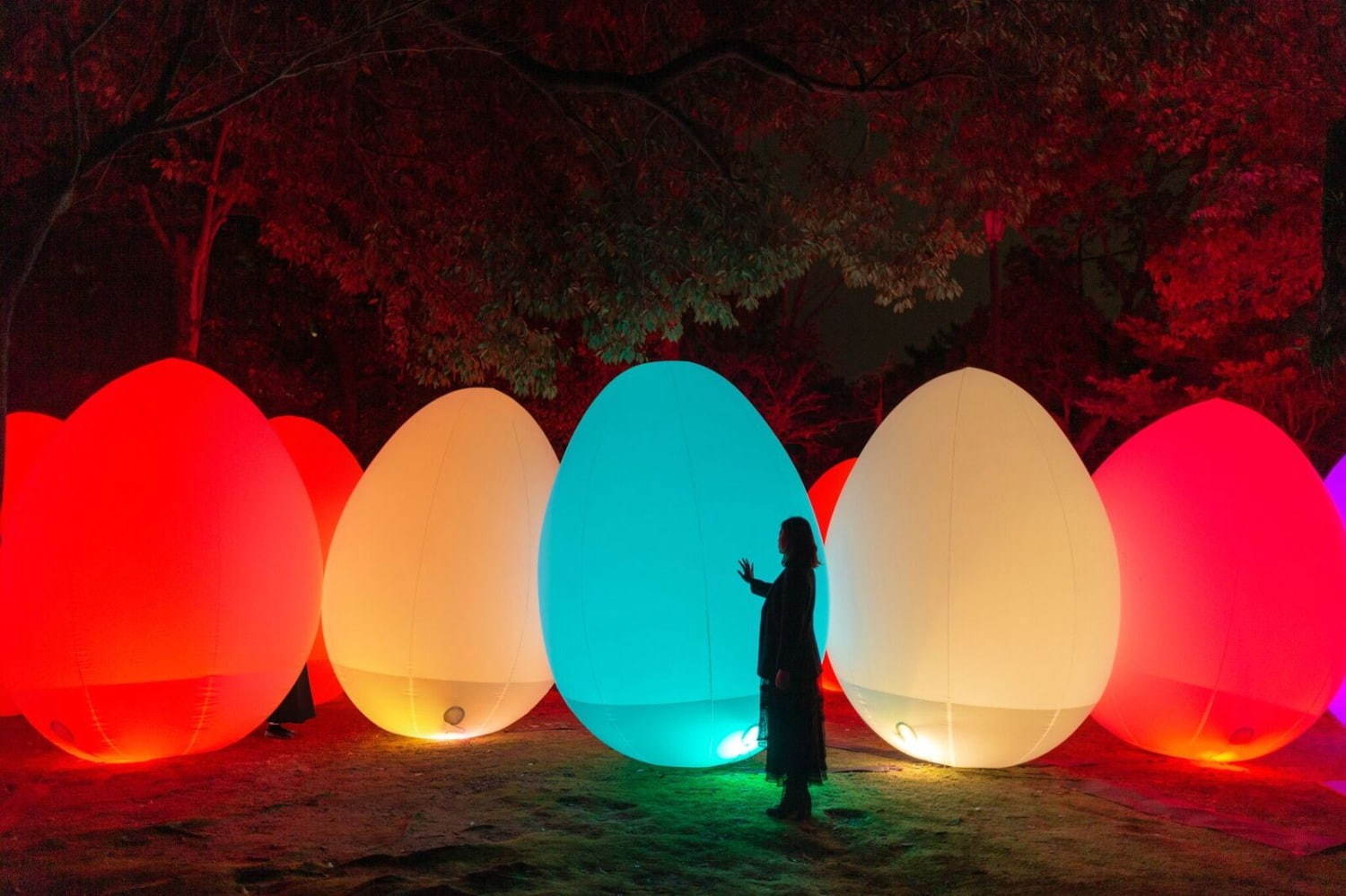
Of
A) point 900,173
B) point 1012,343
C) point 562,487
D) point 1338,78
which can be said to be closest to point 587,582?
point 562,487

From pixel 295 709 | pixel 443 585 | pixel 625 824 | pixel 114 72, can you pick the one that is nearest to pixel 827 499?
pixel 443 585

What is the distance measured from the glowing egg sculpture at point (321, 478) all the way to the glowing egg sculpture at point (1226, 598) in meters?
6.36

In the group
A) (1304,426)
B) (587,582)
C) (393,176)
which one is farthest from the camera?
(1304,426)

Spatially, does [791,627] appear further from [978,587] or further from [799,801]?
[978,587]

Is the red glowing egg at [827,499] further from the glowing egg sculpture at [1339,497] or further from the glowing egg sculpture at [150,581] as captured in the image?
the glowing egg sculpture at [150,581]

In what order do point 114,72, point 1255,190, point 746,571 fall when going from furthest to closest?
point 1255,190
point 114,72
point 746,571

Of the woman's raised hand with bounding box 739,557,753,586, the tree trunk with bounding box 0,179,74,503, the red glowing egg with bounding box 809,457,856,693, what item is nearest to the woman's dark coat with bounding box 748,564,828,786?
the woman's raised hand with bounding box 739,557,753,586

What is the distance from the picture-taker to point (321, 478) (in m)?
10.8

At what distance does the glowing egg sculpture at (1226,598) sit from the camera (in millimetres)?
8156

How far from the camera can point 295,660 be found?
8.77m

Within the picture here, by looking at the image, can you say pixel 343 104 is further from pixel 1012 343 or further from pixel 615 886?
pixel 1012 343

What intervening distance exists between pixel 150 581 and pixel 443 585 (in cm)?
193

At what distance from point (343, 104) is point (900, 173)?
19.5 ft

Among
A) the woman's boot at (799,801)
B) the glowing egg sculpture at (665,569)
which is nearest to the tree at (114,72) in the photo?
the glowing egg sculpture at (665,569)
